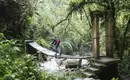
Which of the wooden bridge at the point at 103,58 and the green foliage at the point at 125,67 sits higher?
the wooden bridge at the point at 103,58

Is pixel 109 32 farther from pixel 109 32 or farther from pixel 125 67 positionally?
pixel 125 67

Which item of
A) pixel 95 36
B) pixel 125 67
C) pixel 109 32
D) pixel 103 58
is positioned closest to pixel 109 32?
pixel 109 32

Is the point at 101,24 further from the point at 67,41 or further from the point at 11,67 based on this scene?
the point at 67,41

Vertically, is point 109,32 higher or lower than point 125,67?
higher

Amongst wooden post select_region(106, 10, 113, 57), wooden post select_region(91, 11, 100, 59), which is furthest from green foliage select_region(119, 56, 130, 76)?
wooden post select_region(91, 11, 100, 59)

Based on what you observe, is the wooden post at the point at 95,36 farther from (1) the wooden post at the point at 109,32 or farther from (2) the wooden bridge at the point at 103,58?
(1) the wooden post at the point at 109,32

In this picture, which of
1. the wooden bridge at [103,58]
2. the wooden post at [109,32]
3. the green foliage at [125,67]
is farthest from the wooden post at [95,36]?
the green foliage at [125,67]

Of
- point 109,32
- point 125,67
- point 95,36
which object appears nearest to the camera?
point 95,36

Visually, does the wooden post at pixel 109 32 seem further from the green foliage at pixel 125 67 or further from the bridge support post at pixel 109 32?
the green foliage at pixel 125 67

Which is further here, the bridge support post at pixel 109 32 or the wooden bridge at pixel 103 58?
the bridge support post at pixel 109 32

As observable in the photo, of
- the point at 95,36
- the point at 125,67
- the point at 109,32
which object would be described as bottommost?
the point at 125,67

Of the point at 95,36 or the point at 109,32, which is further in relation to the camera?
the point at 109,32

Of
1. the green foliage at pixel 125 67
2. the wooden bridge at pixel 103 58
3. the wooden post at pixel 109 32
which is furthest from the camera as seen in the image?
the green foliage at pixel 125 67

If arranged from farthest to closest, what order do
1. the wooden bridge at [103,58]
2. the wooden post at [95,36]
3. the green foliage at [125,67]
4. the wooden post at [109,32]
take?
the green foliage at [125,67]
the wooden post at [109,32]
the wooden post at [95,36]
the wooden bridge at [103,58]
